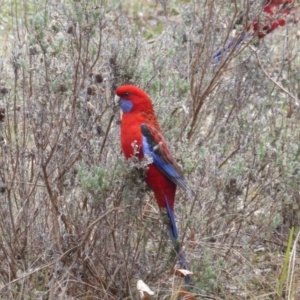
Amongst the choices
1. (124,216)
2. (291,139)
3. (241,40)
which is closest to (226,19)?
(241,40)

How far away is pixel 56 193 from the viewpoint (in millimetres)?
3359

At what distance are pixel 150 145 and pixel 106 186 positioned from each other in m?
0.24

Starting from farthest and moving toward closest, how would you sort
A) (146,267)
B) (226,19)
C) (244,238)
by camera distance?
(226,19)
(244,238)
(146,267)

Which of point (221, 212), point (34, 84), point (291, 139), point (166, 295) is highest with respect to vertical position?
point (34, 84)

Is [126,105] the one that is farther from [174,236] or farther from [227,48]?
[227,48]

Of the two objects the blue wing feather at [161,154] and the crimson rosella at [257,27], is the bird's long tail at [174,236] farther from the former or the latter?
→ the crimson rosella at [257,27]

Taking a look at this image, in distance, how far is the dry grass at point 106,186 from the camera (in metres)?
3.25

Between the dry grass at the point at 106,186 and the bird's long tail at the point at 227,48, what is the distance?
76mm

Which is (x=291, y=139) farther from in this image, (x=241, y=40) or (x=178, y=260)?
(x=178, y=260)

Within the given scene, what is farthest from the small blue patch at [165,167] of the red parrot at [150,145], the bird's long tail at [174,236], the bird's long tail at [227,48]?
the bird's long tail at [227,48]

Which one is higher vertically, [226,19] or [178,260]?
[226,19]

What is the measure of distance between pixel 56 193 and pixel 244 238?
3.05 ft

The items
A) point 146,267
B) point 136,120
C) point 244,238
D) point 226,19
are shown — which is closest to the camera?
point 136,120

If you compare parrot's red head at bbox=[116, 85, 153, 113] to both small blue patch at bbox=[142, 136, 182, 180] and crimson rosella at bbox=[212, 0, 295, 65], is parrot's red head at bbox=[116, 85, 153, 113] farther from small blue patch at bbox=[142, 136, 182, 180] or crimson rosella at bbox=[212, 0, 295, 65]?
crimson rosella at bbox=[212, 0, 295, 65]
